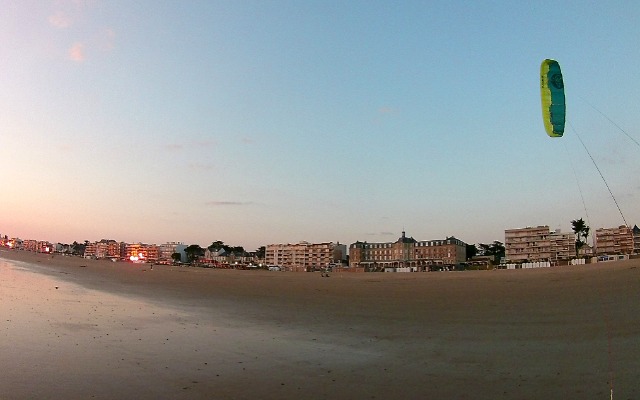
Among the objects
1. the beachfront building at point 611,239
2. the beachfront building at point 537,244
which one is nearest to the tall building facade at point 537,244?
the beachfront building at point 537,244

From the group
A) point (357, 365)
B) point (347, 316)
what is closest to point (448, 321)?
point (347, 316)

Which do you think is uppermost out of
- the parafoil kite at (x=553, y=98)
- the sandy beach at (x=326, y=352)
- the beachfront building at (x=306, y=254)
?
the parafoil kite at (x=553, y=98)

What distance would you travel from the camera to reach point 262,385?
7.59 meters

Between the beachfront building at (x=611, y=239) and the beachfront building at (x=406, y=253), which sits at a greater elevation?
the beachfront building at (x=611, y=239)

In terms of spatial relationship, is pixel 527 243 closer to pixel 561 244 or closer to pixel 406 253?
pixel 561 244

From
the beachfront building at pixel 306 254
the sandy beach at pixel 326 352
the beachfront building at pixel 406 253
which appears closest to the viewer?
the sandy beach at pixel 326 352

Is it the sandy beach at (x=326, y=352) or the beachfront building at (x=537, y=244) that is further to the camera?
the beachfront building at (x=537, y=244)

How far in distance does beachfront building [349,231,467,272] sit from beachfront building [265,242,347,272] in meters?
14.8

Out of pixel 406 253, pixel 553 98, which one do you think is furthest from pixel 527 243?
pixel 553 98

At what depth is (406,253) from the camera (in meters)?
154

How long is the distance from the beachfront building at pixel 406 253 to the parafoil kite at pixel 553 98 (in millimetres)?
122928

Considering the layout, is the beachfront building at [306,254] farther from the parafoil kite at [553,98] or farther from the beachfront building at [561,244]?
the parafoil kite at [553,98]

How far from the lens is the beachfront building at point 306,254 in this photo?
181 meters

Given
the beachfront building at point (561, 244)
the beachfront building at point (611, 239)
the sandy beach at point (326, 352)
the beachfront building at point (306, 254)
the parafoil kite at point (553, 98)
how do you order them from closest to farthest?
the sandy beach at point (326, 352), the parafoil kite at point (553, 98), the beachfront building at point (611, 239), the beachfront building at point (561, 244), the beachfront building at point (306, 254)
